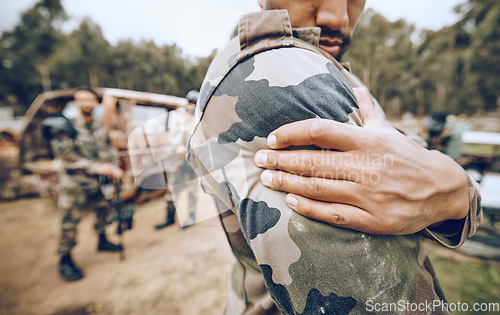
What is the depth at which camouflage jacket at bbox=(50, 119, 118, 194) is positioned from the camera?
3627 millimetres

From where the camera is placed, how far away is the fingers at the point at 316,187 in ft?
1.82

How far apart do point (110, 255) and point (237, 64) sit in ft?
15.2

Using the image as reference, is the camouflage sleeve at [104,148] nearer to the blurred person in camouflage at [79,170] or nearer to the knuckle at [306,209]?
the blurred person in camouflage at [79,170]

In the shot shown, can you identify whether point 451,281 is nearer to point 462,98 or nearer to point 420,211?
point 420,211

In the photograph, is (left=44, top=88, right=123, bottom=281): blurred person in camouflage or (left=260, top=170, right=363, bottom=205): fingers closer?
(left=260, top=170, right=363, bottom=205): fingers

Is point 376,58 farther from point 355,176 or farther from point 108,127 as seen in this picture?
point 355,176

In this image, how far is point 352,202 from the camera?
56 centimetres

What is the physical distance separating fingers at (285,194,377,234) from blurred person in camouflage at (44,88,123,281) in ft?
13.9

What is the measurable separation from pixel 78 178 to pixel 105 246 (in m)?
1.39

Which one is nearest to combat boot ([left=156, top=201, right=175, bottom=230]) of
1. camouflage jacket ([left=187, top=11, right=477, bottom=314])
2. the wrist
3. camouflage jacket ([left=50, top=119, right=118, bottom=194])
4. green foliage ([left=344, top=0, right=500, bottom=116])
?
camouflage jacket ([left=50, top=119, right=118, bottom=194])

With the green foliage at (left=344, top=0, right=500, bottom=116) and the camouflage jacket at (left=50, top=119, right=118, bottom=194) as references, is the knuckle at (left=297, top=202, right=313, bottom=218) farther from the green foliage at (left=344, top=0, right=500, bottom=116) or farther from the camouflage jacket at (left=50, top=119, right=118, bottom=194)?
the green foliage at (left=344, top=0, right=500, bottom=116)

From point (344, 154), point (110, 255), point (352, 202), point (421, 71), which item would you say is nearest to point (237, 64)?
point (344, 154)

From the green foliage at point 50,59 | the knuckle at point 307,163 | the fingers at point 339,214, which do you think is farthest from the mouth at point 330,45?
the green foliage at point 50,59

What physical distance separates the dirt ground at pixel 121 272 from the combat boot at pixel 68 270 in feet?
0.31
